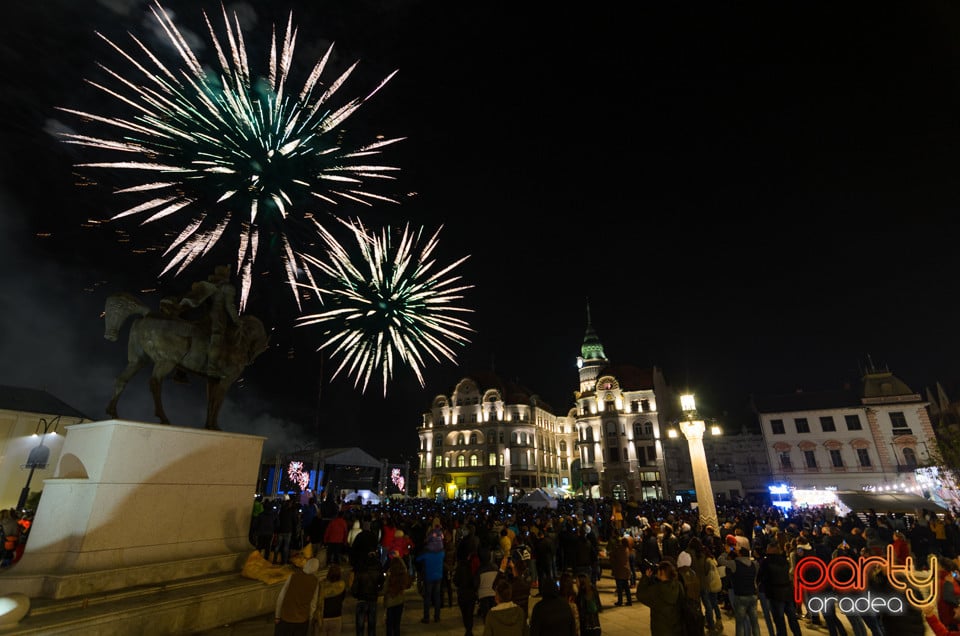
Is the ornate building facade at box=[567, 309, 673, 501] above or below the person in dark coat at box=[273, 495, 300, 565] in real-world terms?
above

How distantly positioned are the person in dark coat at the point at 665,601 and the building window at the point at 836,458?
53.2m

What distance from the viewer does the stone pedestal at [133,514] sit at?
6.51 m

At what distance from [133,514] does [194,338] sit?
3.43 m

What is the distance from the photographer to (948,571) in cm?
604

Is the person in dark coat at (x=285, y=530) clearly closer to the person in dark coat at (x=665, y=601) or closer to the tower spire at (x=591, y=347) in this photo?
the person in dark coat at (x=665, y=601)

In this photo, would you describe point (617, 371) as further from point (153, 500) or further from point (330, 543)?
point (153, 500)

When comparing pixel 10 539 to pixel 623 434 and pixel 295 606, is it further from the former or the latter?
pixel 623 434

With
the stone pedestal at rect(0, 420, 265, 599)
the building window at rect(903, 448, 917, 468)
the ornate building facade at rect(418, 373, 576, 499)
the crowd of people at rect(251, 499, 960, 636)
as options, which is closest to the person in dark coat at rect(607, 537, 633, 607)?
the crowd of people at rect(251, 499, 960, 636)

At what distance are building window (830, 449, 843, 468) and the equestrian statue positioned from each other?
185 feet

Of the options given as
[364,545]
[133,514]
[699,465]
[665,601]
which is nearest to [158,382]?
[133,514]

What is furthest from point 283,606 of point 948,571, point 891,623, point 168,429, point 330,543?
point 948,571

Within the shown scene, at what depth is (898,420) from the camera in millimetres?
43406

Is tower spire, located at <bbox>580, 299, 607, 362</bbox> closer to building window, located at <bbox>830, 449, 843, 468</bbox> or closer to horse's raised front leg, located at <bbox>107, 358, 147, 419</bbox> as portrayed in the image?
building window, located at <bbox>830, 449, 843, 468</bbox>

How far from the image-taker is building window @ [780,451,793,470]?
45.6 meters
